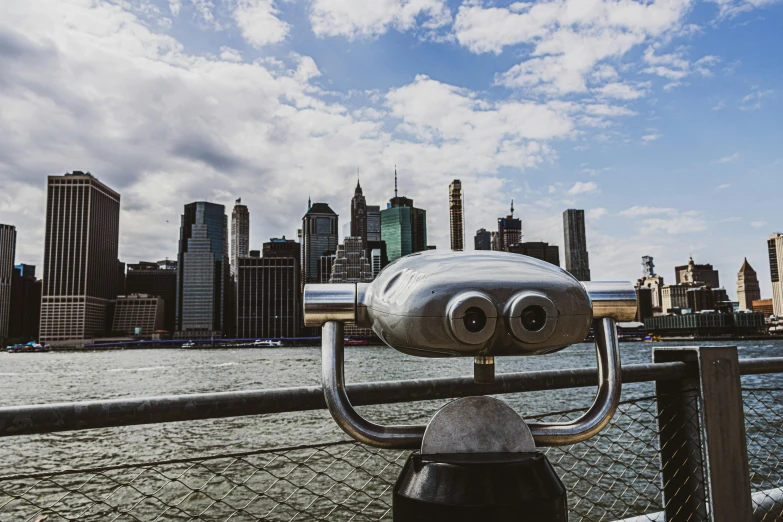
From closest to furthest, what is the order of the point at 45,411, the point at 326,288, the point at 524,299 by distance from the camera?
the point at 524,299 < the point at 326,288 < the point at 45,411

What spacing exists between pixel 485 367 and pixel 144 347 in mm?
110042

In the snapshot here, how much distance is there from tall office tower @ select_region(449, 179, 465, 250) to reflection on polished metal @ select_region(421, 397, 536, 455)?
0.36m

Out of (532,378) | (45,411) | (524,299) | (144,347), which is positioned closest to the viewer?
(524,299)

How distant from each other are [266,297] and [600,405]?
103 metres

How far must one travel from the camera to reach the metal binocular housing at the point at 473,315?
68 centimetres

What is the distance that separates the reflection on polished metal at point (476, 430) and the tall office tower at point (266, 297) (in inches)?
3790

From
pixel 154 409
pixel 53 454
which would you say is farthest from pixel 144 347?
→ pixel 154 409

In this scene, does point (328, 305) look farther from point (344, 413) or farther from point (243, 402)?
point (243, 402)

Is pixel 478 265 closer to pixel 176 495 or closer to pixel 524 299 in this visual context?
pixel 524 299

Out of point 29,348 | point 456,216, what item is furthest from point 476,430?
point 29,348

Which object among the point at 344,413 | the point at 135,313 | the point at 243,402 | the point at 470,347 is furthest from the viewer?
the point at 135,313

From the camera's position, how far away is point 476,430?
782 mm

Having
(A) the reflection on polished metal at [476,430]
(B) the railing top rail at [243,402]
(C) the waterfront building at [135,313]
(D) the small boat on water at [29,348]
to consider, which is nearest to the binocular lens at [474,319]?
(A) the reflection on polished metal at [476,430]

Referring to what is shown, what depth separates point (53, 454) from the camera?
13.9 metres
